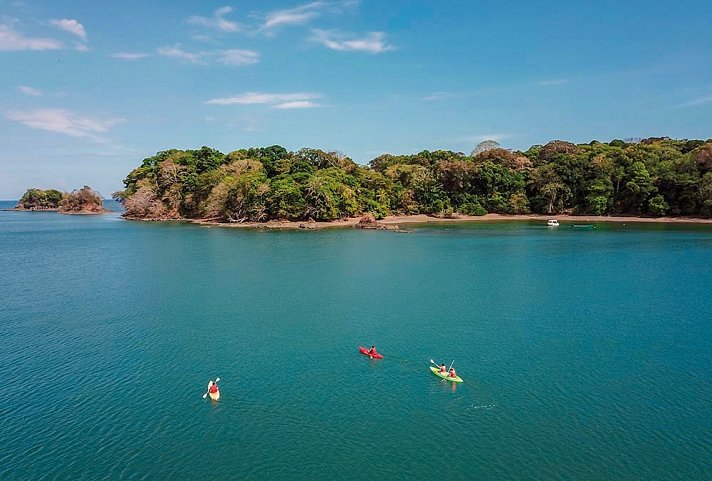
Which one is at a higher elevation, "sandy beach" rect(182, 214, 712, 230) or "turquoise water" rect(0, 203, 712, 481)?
"sandy beach" rect(182, 214, 712, 230)

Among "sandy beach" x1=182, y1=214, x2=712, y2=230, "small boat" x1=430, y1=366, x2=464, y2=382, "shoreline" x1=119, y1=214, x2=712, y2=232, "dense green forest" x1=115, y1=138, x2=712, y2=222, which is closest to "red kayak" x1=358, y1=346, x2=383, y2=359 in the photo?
"small boat" x1=430, y1=366, x2=464, y2=382

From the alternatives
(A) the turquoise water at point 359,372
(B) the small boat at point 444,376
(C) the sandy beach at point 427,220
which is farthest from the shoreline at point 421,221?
(B) the small boat at point 444,376

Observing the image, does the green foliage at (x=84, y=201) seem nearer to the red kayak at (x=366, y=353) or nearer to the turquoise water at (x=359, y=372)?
the turquoise water at (x=359, y=372)

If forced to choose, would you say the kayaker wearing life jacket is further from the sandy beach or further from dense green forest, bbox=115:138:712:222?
dense green forest, bbox=115:138:712:222

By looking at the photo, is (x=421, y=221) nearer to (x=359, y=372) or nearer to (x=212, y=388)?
(x=359, y=372)

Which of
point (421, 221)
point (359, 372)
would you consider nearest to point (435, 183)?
point (421, 221)

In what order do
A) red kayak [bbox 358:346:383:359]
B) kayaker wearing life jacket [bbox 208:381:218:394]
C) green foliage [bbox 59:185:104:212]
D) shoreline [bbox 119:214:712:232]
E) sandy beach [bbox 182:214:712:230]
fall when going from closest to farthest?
kayaker wearing life jacket [bbox 208:381:218:394] → red kayak [bbox 358:346:383:359] → shoreline [bbox 119:214:712:232] → sandy beach [bbox 182:214:712:230] → green foliage [bbox 59:185:104:212]

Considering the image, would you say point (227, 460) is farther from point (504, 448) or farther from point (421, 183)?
point (421, 183)
